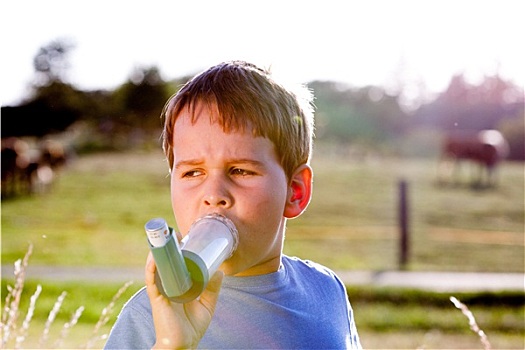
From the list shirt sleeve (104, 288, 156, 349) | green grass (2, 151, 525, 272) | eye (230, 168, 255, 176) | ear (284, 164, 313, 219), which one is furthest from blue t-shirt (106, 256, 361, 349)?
green grass (2, 151, 525, 272)

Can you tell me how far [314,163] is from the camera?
1911cm

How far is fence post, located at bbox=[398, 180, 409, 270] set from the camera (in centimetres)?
910

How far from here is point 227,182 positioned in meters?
1.68

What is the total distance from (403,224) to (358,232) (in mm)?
3567

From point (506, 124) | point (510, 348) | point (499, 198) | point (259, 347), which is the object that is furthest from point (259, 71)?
point (506, 124)

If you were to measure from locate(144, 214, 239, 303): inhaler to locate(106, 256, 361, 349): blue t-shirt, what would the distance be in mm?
221

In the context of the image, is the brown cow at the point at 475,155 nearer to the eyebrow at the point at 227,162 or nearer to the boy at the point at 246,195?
the boy at the point at 246,195

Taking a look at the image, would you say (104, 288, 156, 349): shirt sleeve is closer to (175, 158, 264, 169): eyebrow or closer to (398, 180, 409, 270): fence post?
(175, 158, 264, 169): eyebrow

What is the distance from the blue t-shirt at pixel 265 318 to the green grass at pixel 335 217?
718 cm

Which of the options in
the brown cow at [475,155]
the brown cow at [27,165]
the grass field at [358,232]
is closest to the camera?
the grass field at [358,232]

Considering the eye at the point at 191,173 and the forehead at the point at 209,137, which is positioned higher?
the forehead at the point at 209,137

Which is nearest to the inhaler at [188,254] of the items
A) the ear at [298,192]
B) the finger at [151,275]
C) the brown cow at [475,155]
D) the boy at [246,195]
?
the finger at [151,275]

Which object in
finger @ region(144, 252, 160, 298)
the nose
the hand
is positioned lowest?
the hand

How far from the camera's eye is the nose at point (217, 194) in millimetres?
1642
